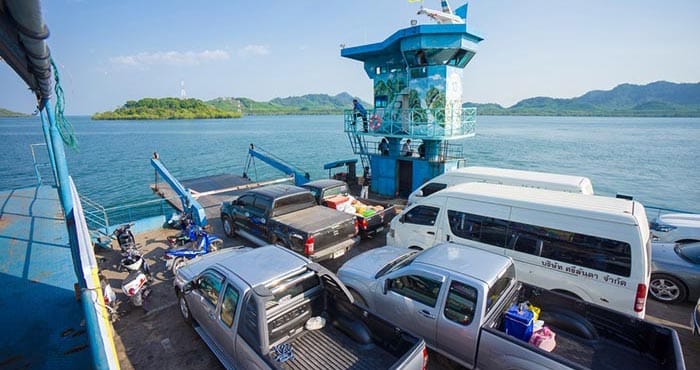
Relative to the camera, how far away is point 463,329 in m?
4.64

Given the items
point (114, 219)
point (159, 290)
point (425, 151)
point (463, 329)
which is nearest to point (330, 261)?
point (159, 290)

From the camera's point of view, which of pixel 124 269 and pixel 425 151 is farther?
pixel 425 151

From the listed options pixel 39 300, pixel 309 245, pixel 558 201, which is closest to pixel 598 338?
pixel 558 201

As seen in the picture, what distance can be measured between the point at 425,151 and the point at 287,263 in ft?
40.3

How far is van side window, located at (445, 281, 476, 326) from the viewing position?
4613 millimetres

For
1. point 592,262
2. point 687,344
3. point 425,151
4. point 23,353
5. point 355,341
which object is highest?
point 425,151

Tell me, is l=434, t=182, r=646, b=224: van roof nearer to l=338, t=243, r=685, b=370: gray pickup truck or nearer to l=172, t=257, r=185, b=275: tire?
l=338, t=243, r=685, b=370: gray pickup truck

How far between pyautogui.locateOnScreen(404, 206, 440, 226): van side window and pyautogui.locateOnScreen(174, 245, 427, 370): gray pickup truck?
12.7 ft

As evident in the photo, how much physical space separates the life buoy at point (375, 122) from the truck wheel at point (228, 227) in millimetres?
9104

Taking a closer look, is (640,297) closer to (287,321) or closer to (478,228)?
(478,228)

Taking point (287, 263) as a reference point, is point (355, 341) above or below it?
below

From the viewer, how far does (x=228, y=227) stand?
36.9 feet

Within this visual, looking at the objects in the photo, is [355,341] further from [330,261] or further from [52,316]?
[52,316]

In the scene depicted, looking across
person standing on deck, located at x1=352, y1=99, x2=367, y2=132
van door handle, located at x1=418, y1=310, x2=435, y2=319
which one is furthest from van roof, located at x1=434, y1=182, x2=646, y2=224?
person standing on deck, located at x1=352, y1=99, x2=367, y2=132
